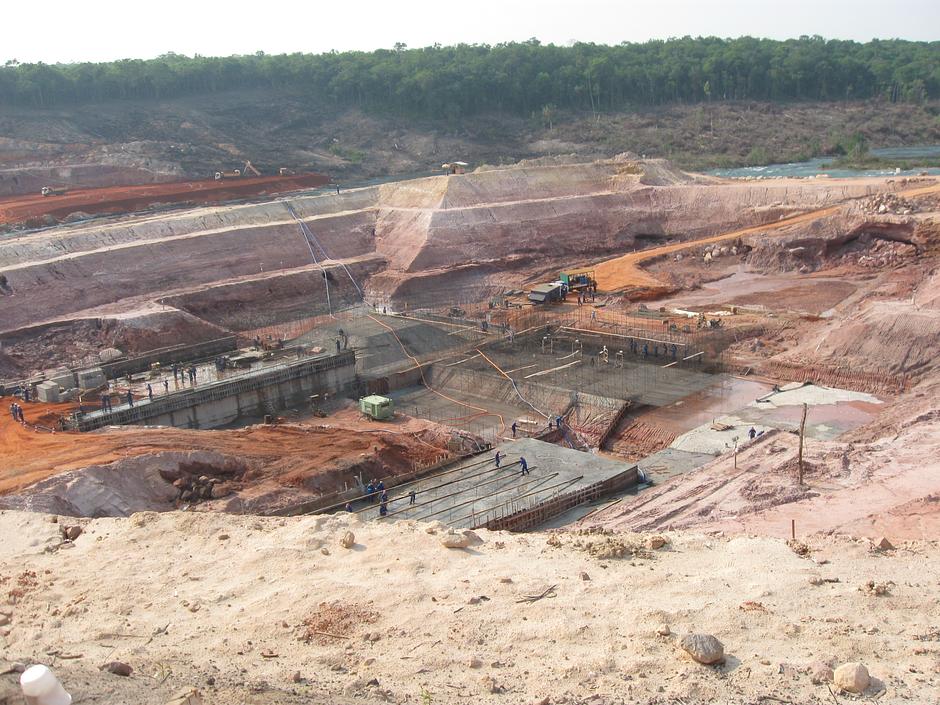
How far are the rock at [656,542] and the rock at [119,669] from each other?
852 cm

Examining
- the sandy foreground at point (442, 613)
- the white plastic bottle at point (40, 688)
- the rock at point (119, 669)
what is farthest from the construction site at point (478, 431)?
the white plastic bottle at point (40, 688)

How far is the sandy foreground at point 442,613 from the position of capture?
1054 cm

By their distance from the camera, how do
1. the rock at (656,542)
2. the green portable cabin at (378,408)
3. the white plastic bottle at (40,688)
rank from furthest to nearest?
1. the green portable cabin at (378,408)
2. the rock at (656,542)
3. the white plastic bottle at (40,688)

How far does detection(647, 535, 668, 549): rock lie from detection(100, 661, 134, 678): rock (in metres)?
8.52

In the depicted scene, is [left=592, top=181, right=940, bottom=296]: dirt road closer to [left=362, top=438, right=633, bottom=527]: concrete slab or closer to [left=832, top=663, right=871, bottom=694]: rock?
[left=362, top=438, right=633, bottom=527]: concrete slab

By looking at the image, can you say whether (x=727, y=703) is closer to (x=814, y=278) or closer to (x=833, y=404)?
(x=833, y=404)

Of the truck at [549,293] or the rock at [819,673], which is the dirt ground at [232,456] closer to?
the rock at [819,673]

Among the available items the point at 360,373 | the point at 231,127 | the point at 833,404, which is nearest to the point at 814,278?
the point at 833,404

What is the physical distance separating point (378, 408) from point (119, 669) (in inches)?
1023

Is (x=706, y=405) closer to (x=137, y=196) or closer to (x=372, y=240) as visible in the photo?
(x=372, y=240)

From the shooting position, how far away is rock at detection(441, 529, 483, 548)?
14.9 metres

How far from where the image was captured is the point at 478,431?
34.6m

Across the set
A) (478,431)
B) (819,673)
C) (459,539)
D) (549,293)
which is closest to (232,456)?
(478,431)

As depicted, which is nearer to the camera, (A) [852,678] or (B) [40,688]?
(B) [40,688]
